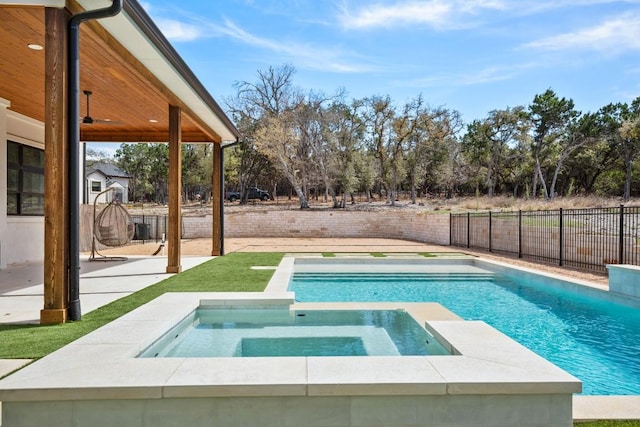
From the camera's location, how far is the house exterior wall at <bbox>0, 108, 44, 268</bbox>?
854cm

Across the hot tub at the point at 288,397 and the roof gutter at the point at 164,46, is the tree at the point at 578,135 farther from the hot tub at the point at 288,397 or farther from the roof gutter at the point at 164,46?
the hot tub at the point at 288,397

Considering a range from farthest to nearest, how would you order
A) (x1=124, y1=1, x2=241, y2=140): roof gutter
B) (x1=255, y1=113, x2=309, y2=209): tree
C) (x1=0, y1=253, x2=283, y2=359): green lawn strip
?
(x1=255, y1=113, x2=309, y2=209): tree
(x1=124, y1=1, x2=241, y2=140): roof gutter
(x1=0, y1=253, x2=283, y2=359): green lawn strip

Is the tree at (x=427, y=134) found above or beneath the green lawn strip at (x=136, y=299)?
above

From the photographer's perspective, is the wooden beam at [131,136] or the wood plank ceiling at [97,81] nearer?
the wood plank ceiling at [97,81]

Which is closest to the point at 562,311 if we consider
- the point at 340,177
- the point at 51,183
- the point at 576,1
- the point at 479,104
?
the point at 51,183

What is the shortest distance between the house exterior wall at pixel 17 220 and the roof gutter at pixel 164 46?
4211 mm

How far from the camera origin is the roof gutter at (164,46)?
14.4 ft

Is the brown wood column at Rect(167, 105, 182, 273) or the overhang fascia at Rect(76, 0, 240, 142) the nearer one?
the overhang fascia at Rect(76, 0, 240, 142)

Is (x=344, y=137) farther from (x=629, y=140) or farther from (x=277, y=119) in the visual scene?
(x=629, y=140)

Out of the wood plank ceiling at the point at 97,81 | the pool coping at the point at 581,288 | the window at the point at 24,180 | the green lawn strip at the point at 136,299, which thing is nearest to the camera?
the pool coping at the point at 581,288

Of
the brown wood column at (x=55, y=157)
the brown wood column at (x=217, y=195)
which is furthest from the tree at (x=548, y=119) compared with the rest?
the brown wood column at (x=55, y=157)

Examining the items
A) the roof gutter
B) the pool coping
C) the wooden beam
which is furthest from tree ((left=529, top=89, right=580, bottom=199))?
the roof gutter

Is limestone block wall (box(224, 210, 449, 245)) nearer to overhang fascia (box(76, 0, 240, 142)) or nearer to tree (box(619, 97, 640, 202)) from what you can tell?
overhang fascia (box(76, 0, 240, 142))

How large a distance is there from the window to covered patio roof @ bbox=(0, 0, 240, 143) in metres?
0.85
